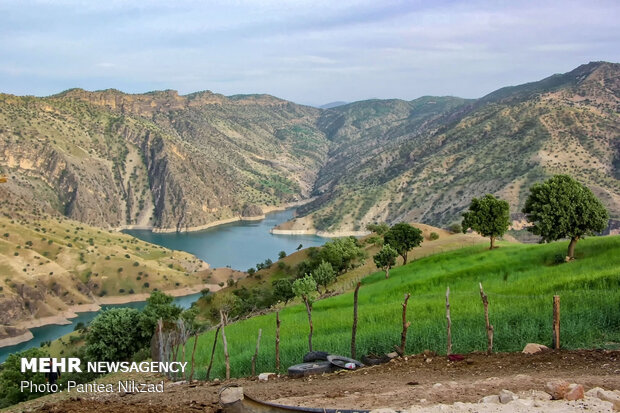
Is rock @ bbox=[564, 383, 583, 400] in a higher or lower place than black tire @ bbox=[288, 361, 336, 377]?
higher

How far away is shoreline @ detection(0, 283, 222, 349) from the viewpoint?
88000mm

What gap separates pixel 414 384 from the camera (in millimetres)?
10555

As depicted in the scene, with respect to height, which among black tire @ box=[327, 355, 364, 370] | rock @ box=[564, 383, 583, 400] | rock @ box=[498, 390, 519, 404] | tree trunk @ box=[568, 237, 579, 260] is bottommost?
black tire @ box=[327, 355, 364, 370]

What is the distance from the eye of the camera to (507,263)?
32562mm

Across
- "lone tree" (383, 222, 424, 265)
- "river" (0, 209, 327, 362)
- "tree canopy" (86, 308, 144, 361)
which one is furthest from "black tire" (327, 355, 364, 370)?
"river" (0, 209, 327, 362)

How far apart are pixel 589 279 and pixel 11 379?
3642 centimetres

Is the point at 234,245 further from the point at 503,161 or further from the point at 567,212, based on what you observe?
the point at 567,212

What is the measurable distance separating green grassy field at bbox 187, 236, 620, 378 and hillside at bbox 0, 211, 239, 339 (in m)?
84.3

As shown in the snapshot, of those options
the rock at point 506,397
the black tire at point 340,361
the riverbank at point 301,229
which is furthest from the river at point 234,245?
the rock at point 506,397

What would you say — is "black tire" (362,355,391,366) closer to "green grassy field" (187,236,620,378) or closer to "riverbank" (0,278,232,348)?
"green grassy field" (187,236,620,378)

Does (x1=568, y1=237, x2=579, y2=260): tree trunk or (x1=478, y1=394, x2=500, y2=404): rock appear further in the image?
(x1=568, y1=237, x2=579, y2=260): tree trunk

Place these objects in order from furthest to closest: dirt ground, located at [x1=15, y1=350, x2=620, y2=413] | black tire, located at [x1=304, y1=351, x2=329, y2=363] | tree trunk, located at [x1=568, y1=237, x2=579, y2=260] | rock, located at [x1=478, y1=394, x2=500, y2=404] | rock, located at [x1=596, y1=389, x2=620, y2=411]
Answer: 1. tree trunk, located at [x1=568, y1=237, x2=579, y2=260]
2. black tire, located at [x1=304, y1=351, x2=329, y2=363]
3. dirt ground, located at [x1=15, y1=350, x2=620, y2=413]
4. rock, located at [x1=478, y1=394, x2=500, y2=404]
5. rock, located at [x1=596, y1=389, x2=620, y2=411]

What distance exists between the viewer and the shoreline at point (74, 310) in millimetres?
88000

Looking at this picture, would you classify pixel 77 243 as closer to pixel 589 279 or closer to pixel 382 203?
pixel 382 203
